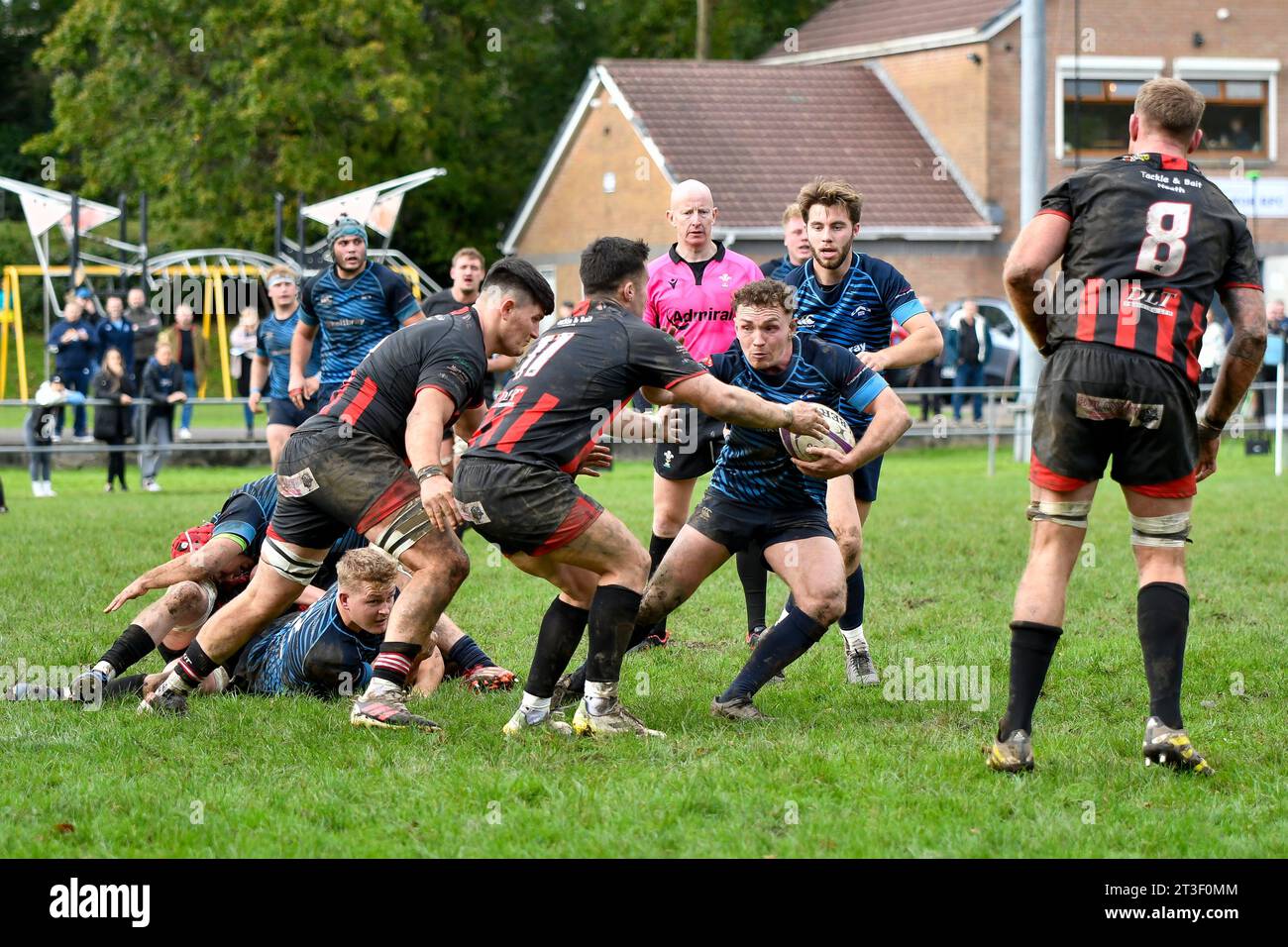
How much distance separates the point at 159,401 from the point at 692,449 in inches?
485

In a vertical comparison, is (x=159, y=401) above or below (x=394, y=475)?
below

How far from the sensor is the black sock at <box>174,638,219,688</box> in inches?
267

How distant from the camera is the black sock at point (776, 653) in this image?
670 centimetres

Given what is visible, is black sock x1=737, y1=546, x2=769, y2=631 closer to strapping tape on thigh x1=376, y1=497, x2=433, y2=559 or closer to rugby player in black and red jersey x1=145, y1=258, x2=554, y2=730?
rugby player in black and red jersey x1=145, y1=258, x2=554, y2=730

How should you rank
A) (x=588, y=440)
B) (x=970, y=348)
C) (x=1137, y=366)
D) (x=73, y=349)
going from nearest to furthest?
(x=1137, y=366)
(x=588, y=440)
(x=73, y=349)
(x=970, y=348)

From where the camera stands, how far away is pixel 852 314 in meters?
8.07

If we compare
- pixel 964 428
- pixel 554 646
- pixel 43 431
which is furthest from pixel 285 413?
pixel 964 428

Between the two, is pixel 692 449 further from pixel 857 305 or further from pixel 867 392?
pixel 867 392

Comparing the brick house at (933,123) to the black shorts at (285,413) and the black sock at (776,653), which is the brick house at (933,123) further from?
the black sock at (776,653)

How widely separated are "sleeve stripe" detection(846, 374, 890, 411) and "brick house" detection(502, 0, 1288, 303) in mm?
25042

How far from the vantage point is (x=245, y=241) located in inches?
1524
